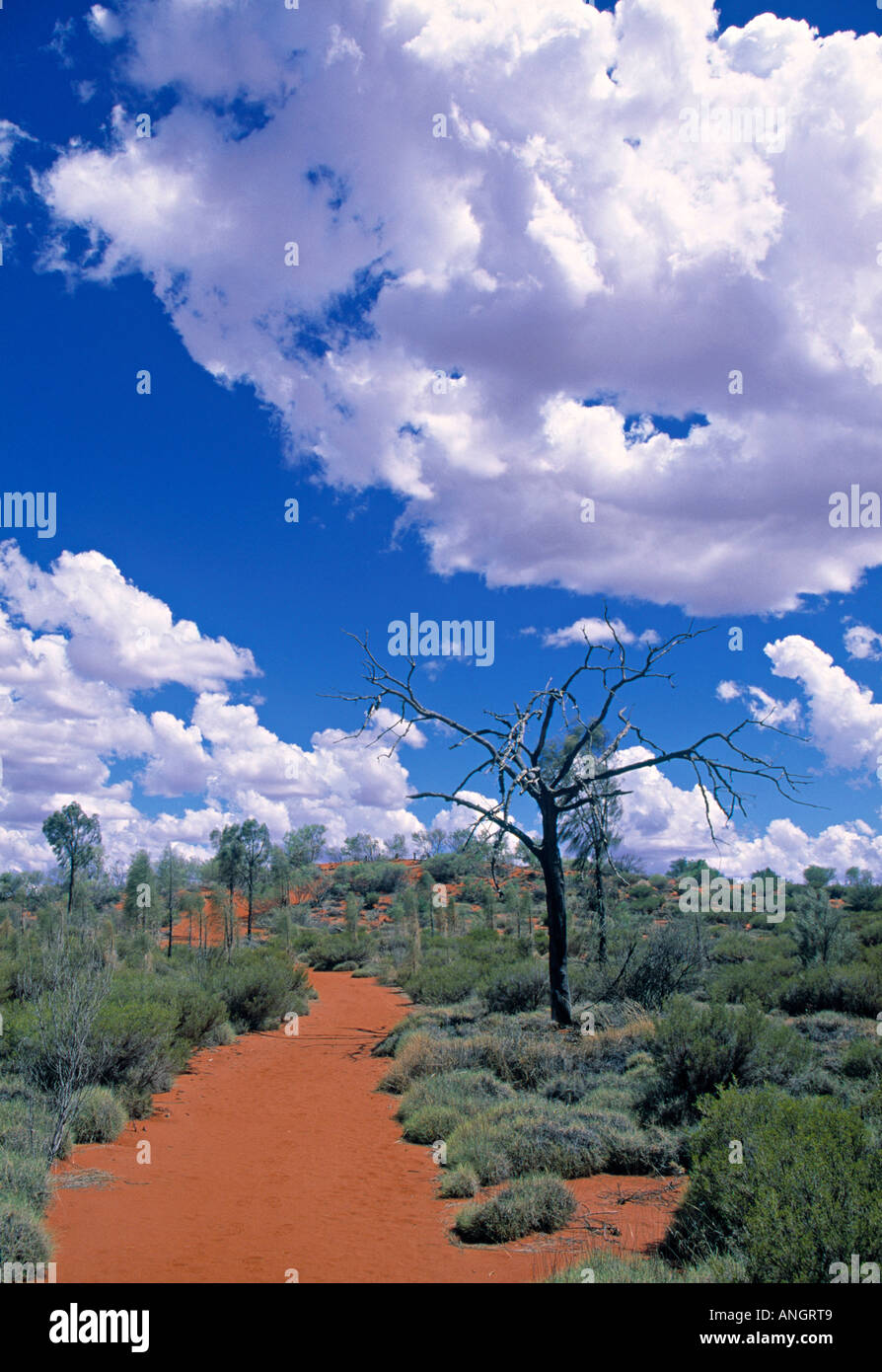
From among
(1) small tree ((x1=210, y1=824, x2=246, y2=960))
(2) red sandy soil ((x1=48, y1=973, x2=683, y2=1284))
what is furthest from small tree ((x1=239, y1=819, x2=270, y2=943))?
(2) red sandy soil ((x1=48, y1=973, x2=683, y2=1284))

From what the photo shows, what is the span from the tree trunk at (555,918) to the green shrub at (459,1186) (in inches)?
234

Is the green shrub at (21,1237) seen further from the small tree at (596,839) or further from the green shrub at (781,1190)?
the small tree at (596,839)

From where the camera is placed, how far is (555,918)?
48.3 feet

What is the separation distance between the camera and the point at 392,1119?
1214 cm

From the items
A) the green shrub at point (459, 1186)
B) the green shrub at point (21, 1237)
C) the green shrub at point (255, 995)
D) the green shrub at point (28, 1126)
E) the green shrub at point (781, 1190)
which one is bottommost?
the green shrub at point (255, 995)

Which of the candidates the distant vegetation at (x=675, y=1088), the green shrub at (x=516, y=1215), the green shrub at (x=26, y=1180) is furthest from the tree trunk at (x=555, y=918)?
the green shrub at (x=26, y=1180)

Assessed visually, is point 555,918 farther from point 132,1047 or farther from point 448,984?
point 448,984

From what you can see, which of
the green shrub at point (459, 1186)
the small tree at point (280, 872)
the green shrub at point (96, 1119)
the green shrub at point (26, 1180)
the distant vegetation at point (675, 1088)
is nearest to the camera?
the distant vegetation at point (675, 1088)

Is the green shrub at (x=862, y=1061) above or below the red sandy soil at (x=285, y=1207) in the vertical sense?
above

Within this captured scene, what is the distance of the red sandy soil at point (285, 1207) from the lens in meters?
6.35

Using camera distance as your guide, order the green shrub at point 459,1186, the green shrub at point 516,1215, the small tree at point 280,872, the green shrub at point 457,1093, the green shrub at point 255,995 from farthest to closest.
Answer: the small tree at point 280,872 < the green shrub at point 255,995 < the green shrub at point 457,1093 < the green shrub at point 459,1186 < the green shrub at point 516,1215
